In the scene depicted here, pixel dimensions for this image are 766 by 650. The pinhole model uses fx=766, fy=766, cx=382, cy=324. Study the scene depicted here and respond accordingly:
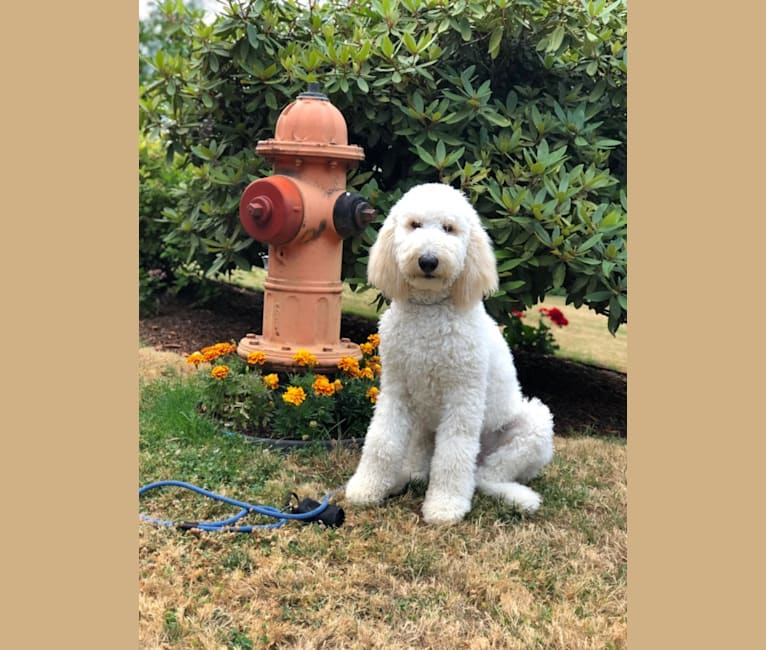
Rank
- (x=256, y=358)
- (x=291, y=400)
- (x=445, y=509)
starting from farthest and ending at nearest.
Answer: (x=256, y=358), (x=291, y=400), (x=445, y=509)

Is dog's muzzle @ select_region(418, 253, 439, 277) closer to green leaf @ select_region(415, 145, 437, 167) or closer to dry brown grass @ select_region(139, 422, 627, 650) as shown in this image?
dry brown grass @ select_region(139, 422, 627, 650)

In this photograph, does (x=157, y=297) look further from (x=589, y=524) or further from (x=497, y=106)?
(x=589, y=524)

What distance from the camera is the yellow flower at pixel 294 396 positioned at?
4.29 meters

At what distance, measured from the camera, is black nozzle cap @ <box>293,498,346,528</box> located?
3383 mm

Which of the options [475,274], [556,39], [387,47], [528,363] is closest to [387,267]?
[475,274]

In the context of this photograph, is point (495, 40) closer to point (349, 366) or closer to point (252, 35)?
point (252, 35)

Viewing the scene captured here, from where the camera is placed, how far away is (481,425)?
12.4 ft

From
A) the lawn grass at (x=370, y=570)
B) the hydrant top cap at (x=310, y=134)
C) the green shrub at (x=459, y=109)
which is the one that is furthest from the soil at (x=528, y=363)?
the hydrant top cap at (x=310, y=134)

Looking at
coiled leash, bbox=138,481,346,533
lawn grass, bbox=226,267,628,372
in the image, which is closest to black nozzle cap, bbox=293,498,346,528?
coiled leash, bbox=138,481,346,533

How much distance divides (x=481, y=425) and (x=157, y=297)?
4963mm

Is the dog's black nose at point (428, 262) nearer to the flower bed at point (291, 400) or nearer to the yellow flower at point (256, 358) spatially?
the flower bed at point (291, 400)

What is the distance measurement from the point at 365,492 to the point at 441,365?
0.72 meters

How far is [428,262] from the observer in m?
3.36

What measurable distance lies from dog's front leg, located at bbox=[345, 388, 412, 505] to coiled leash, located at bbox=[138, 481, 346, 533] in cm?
21
